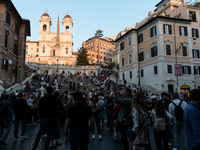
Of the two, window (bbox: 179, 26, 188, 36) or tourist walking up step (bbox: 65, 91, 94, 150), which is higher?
window (bbox: 179, 26, 188, 36)

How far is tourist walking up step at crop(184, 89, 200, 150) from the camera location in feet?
9.77

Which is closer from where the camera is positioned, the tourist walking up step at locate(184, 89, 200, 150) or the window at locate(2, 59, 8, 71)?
the tourist walking up step at locate(184, 89, 200, 150)

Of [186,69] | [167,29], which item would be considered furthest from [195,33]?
[186,69]

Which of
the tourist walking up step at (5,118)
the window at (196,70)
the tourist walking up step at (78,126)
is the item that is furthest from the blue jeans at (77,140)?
the window at (196,70)

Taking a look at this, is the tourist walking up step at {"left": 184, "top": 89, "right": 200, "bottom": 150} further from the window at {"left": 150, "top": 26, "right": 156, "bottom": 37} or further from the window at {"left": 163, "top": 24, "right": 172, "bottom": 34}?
the window at {"left": 150, "top": 26, "right": 156, "bottom": 37}

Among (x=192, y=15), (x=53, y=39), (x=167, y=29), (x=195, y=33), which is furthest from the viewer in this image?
(x=53, y=39)

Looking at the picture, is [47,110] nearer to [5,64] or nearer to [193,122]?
[193,122]

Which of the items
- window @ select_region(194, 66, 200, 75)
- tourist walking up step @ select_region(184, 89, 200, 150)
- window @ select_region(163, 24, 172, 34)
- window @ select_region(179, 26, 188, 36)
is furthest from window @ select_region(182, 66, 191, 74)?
tourist walking up step @ select_region(184, 89, 200, 150)

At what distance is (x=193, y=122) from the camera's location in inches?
118

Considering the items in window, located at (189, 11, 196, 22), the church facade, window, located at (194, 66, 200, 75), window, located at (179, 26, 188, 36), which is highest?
the church facade

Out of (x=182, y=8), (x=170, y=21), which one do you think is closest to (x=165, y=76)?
(x=170, y=21)

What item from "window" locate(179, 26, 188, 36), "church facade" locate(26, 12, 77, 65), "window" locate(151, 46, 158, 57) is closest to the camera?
"window" locate(151, 46, 158, 57)

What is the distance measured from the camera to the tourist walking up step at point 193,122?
2.98 meters

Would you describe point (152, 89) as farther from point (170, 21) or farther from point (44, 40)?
point (44, 40)
